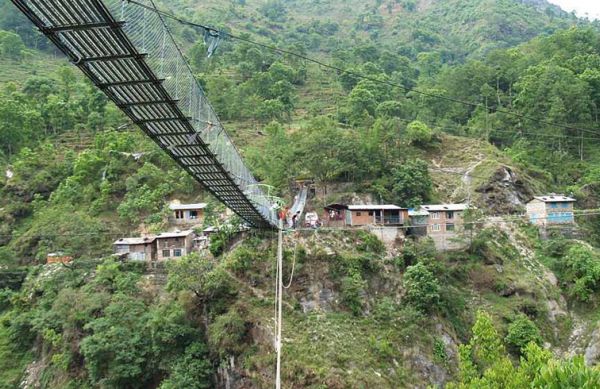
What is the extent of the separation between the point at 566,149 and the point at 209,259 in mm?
26469

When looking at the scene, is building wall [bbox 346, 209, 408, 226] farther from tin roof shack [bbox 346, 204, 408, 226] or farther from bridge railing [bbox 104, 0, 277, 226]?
bridge railing [bbox 104, 0, 277, 226]

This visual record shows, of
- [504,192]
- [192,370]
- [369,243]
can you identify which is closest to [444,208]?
[369,243]

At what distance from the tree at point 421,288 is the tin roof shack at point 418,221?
3453mm

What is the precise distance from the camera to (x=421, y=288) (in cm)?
1770

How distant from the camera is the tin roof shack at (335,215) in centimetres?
2164

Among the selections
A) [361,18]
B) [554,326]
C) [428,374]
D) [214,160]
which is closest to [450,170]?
[554,326]

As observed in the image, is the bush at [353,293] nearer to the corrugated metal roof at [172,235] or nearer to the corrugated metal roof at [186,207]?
the corrugated metal roof at [172,235]

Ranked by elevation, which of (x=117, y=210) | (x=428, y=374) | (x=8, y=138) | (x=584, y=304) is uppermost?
(x=8, y=138)

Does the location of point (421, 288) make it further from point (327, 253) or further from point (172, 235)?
point (172, 235)

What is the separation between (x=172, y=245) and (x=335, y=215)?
26.9 ft

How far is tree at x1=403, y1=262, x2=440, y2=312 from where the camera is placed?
17.5 metres

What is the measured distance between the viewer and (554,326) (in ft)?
64.2

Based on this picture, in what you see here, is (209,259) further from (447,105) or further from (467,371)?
(447,105)

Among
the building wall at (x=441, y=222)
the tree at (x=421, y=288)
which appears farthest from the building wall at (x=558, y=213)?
the tree at (x=421, y=288)
